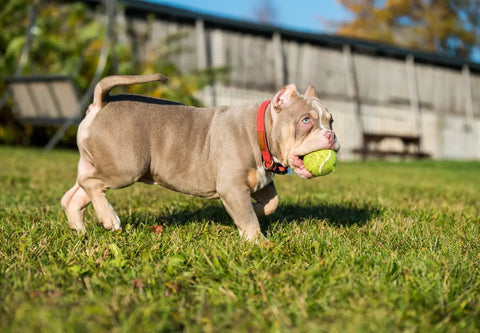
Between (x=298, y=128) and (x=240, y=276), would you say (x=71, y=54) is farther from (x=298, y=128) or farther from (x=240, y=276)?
(x=240, y=276)

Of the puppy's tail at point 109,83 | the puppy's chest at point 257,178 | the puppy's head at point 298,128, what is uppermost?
the puppy's tail at point 109,83

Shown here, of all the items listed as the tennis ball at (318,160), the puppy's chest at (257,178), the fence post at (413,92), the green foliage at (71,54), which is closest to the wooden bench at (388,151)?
the fence post at (413,92)

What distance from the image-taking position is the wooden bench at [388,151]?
57.6 ft

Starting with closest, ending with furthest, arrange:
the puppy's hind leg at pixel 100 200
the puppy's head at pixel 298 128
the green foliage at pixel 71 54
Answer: the puppy's head at pixel 298 128, the puppy's hind leg at pixel 100 200, the green foliage at pixel 71 54

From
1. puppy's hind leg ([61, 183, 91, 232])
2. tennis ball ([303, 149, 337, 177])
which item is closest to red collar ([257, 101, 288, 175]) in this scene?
tennis ball ([303, 149, 337, 177])

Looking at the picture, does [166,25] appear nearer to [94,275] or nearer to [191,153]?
[191,153]

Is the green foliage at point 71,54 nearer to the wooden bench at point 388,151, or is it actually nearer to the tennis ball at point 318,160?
the wooden bench at point 388,151

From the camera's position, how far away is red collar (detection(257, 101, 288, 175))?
2910 millimetres

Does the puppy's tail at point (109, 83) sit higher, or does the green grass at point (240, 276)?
the puppy's tail at point (109, 83)

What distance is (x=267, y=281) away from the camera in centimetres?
216

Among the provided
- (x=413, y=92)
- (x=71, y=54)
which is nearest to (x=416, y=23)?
(x=413, y=92)

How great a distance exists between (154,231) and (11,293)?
4.24ft

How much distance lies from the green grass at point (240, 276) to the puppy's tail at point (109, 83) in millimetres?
887

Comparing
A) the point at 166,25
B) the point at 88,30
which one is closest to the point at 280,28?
the point at 166,25
